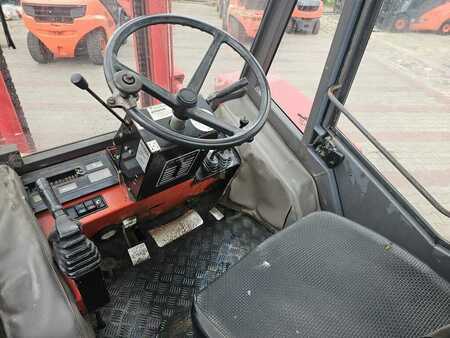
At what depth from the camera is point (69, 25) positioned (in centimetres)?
110

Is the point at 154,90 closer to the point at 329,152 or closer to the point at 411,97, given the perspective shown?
the point at 329,152

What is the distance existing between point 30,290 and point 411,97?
4.43ft

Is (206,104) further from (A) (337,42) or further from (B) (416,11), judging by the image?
(B) (416,11)

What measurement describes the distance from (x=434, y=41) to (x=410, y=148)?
37 centimetres

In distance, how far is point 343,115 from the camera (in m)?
1.42

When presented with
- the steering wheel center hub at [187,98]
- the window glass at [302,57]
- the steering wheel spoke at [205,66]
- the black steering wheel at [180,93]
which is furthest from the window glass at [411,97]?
the steering wheel center hub at [187,98]

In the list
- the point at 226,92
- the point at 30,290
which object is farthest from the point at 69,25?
the point at 30,290

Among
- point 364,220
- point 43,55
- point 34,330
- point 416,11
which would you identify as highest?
point 416,11

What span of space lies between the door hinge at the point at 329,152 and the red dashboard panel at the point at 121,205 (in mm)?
539

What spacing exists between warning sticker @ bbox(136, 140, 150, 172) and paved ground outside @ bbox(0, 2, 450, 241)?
0.28 meters

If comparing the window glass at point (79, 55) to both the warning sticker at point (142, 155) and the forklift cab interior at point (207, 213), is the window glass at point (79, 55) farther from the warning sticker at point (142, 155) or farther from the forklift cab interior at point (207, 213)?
the warning sticker at point (142, 155)

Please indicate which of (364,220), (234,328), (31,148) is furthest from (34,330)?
(364,220)

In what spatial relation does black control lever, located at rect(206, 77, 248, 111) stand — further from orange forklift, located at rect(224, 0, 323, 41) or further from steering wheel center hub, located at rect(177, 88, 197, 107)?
orange forklift, located at rect(224, 0, 323, 41)

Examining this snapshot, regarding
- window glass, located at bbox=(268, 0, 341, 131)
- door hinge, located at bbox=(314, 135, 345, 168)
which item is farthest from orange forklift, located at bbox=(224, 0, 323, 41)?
door hinge, located at bbox=(314, 135, 345, 168)
